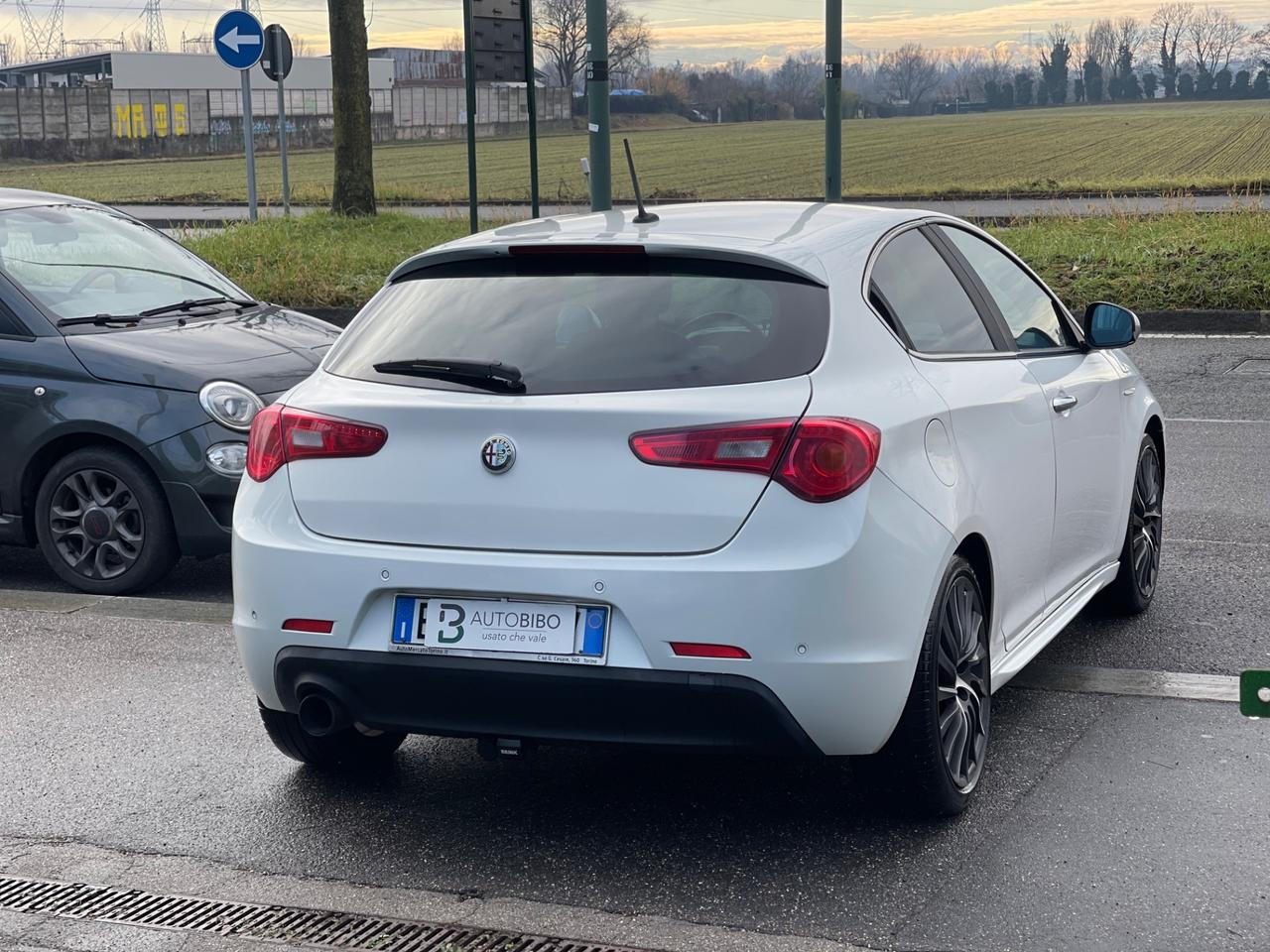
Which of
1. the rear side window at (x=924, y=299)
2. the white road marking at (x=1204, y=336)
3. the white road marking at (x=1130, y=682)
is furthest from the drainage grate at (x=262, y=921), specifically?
the white road marking at (x=1204, y=336)

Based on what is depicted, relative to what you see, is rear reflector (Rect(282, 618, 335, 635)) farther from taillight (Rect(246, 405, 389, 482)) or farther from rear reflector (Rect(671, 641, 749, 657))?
rear reflector (Rect(671, 641, 749, 657))

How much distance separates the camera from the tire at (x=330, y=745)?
463cm

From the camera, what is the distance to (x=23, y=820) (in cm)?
452

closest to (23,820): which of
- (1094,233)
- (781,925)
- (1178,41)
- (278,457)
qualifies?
(278,457)

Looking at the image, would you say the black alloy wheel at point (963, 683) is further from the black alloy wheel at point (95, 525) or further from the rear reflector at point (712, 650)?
the black alloy wheel at point (95, 525)

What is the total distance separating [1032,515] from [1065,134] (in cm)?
6969

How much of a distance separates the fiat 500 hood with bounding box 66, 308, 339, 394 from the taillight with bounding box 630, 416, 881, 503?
3.73m

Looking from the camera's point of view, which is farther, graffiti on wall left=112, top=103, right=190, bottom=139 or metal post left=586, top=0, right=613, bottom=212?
graffiti on wall left=112, top=103, right=190, bottom=139

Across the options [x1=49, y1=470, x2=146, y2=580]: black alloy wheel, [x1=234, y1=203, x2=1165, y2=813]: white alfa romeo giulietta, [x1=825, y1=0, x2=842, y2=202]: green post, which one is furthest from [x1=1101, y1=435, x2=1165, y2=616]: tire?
[x1=825, y1=0, x2=842, y2=202]: green post

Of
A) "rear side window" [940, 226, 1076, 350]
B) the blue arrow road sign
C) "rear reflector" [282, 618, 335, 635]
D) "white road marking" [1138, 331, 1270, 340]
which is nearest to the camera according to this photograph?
"rear reflector" [282, 618, 335, 635]

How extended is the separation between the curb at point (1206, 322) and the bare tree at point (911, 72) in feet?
398

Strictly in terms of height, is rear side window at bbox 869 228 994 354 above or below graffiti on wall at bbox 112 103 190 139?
below

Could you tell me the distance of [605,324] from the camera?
413cm

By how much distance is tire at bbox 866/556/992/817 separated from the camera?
4.07m
